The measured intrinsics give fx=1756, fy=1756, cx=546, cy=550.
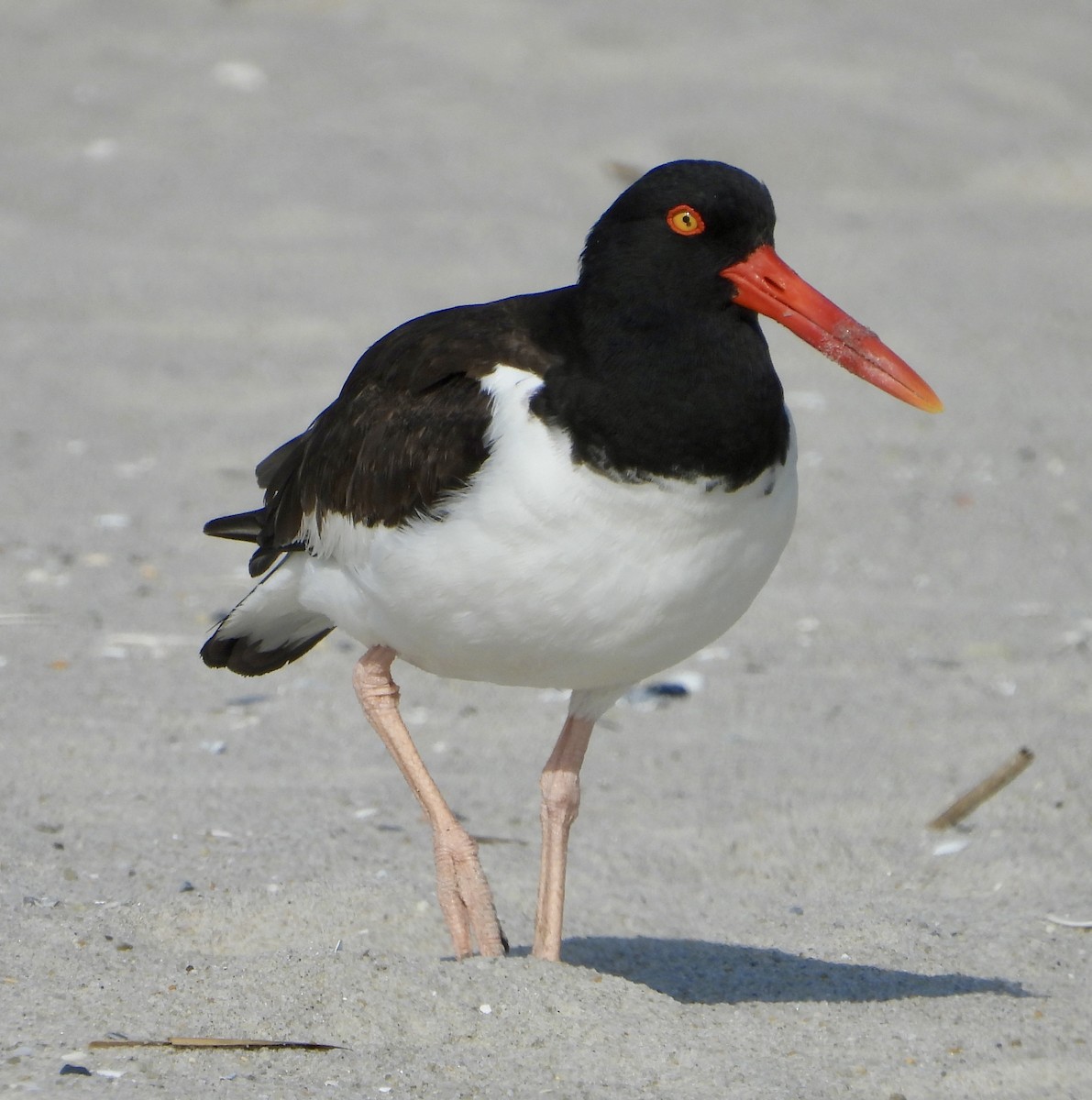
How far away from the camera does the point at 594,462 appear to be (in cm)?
362

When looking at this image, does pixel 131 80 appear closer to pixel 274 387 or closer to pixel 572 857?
pixel 274 387

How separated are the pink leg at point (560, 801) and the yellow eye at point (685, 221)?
1277 millimetres

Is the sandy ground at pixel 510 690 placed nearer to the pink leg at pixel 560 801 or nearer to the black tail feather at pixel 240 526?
the pink leg at pixel 560 801

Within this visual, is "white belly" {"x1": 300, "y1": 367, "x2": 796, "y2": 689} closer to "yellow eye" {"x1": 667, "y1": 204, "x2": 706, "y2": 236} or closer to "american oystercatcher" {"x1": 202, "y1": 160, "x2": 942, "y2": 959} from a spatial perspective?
"american oystercatcher" {"x1": 202, "y1": 160, "x2": 942, "y2": 959}

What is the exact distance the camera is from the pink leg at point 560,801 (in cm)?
432

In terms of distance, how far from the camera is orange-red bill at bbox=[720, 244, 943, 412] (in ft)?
12.5

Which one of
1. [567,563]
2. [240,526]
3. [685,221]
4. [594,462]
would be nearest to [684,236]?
[685,221]

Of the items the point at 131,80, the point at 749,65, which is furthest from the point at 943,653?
the point at 131,80

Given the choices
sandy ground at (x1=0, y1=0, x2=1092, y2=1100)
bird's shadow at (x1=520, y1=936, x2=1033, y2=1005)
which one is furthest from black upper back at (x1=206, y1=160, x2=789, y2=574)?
bird's shadow at (x1=520, y1=936, x2=1033, y2=1005)

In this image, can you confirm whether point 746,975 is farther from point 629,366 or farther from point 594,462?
point 629,366

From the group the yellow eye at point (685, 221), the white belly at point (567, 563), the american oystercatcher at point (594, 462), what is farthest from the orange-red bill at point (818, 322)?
the white belly at point (567, 563)

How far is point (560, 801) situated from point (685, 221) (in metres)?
1.49

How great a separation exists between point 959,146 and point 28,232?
619 cm

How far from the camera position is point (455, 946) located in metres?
4.15
